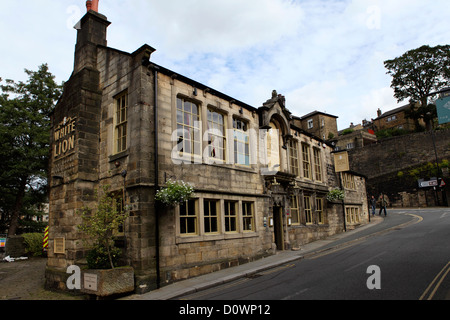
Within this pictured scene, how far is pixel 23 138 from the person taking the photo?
23.5 metres

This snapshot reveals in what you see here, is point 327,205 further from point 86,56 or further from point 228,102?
point 86,56

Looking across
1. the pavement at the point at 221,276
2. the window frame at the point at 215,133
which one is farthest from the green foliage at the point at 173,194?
the window frame at the point at 215,133

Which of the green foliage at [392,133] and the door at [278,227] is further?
the green foliage at [392,133]

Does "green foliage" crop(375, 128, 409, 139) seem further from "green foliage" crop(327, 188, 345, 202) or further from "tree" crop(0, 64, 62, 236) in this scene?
"tree" crop(0, 64, 62, 236)

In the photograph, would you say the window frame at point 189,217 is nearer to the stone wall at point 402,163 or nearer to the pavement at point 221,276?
the pavement at point 221,276

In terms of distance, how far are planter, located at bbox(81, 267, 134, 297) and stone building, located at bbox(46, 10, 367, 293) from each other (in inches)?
14.1

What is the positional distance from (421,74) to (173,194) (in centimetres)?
5358

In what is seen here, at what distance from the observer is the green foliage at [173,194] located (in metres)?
9.50

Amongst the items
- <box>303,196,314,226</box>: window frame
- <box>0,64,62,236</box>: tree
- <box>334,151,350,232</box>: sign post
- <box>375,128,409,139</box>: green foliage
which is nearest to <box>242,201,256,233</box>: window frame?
<box>303,196,314,226</box>: window frame

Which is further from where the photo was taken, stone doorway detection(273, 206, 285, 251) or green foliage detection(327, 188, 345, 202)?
green foliage detection(327, 188, 345, 202)

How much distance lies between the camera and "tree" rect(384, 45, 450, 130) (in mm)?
47188

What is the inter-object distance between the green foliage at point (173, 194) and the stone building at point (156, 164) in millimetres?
366


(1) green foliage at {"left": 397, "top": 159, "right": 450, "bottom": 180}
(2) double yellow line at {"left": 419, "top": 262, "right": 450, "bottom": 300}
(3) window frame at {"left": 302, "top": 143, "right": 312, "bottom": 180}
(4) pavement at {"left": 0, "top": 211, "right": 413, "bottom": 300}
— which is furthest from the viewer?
(1) green foliage at {"left": 397, "top": 159, "right": 450, "bottom": 180}

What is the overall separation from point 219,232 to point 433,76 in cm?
5152
